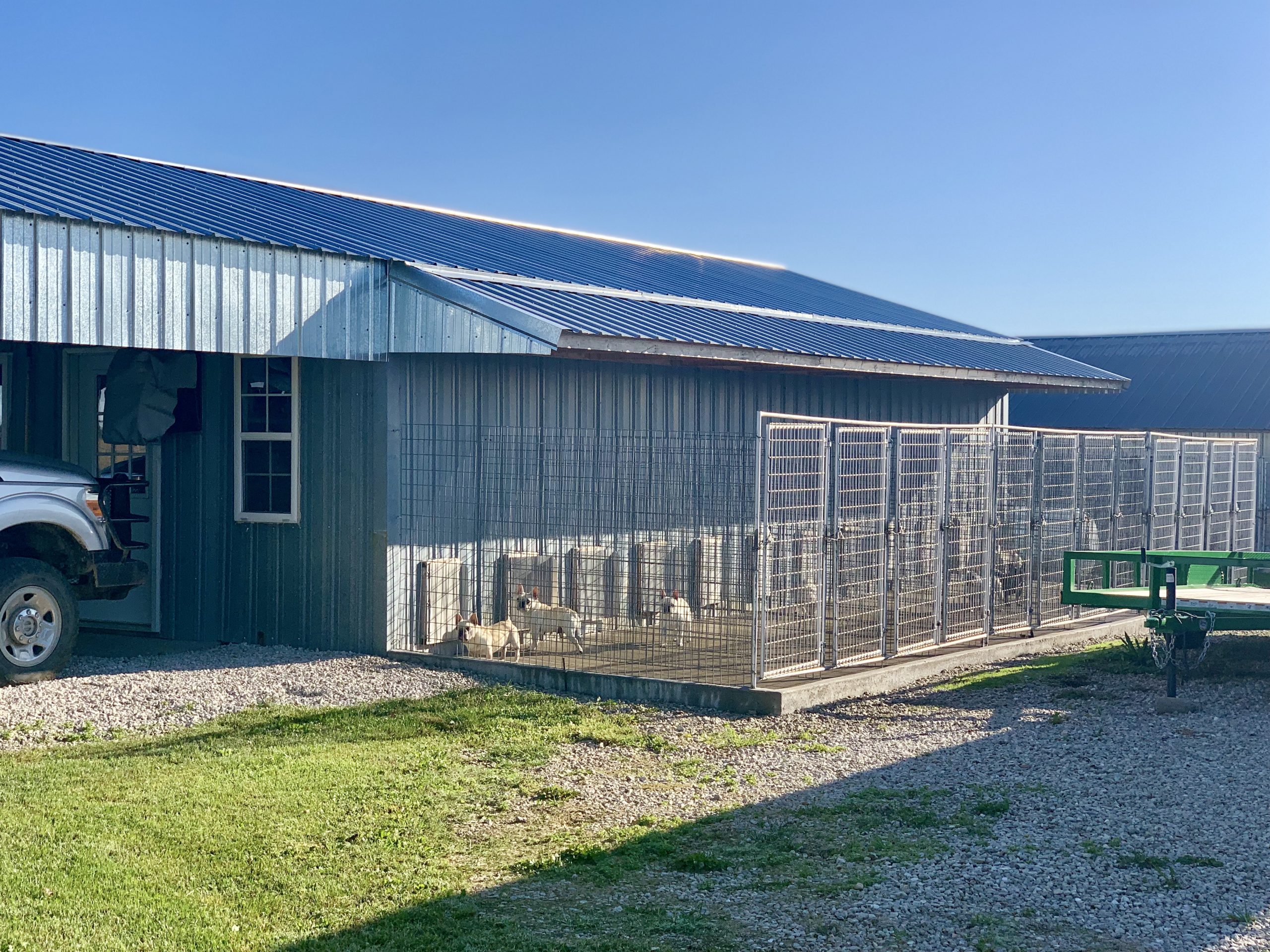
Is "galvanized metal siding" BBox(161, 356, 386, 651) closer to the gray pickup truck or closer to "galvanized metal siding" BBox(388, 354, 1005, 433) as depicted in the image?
"galvanized metal siding" BBox(388, 354, 1005, 433)

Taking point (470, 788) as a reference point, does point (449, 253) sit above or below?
above

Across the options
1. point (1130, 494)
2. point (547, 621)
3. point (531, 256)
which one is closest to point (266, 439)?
point (547, 621)

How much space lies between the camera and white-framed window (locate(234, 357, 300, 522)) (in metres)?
12.8

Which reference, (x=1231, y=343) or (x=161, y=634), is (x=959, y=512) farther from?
(x=1231, y=343)

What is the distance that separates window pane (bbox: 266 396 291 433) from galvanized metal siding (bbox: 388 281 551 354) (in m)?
1.39

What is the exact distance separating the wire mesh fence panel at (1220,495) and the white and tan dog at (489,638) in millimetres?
9886

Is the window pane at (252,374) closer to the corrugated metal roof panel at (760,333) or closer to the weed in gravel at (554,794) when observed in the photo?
the corrugated metal roof panel at (760,333)

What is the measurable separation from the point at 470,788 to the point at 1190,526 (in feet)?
40.0

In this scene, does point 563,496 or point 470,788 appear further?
point 563,496

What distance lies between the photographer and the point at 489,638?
11922mm

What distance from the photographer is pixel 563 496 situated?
42.2 ft

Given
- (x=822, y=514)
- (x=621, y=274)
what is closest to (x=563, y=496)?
(x=822, y=514)

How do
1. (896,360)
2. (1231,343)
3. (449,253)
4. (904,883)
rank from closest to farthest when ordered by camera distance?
(904,883), (449,253), (896,360), (1231,343)

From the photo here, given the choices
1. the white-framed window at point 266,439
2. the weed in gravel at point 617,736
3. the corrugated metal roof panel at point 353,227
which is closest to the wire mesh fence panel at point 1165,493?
the corrugated metal roof panel at point 353,227
